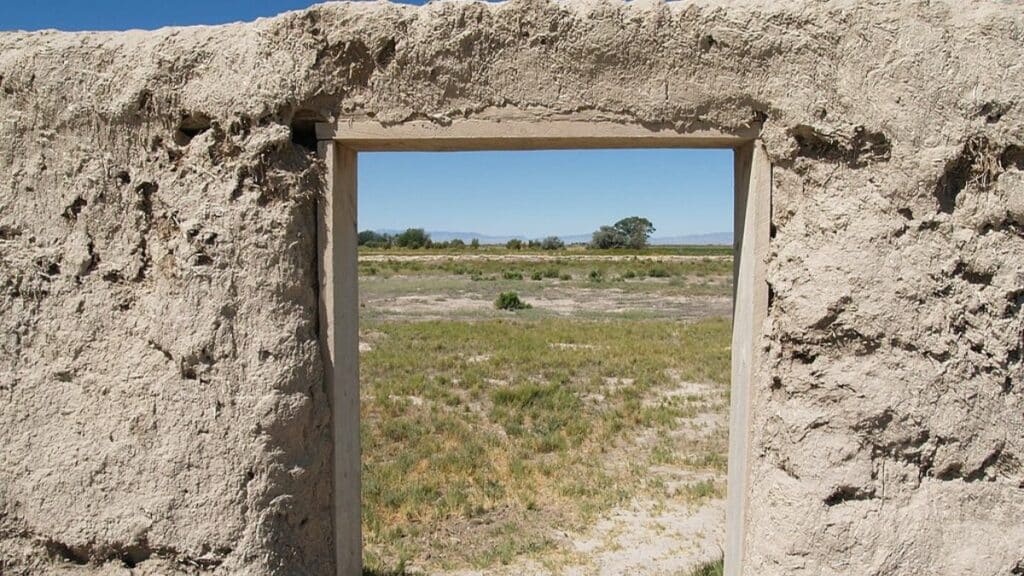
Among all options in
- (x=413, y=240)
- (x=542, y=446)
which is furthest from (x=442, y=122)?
(x=413, y=240)

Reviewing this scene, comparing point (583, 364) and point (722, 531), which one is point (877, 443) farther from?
point (583, 364)

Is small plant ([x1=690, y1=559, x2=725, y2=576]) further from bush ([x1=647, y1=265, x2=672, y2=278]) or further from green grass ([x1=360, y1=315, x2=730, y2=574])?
bush ([x1=647, y1=265, x2=672, y2=278])

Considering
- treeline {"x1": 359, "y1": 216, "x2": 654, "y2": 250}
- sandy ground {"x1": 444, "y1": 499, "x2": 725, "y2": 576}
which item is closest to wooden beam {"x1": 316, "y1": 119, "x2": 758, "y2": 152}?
sandy ground {"x1": 444, "y1": 499, "x2": 725, "y2": 576}

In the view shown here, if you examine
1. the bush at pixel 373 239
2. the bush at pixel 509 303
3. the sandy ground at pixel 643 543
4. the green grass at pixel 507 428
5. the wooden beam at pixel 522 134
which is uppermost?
the bush at pixel 373 239

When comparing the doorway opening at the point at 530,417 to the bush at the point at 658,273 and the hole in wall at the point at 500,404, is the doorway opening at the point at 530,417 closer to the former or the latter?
the hole in wall at the point at 500,404

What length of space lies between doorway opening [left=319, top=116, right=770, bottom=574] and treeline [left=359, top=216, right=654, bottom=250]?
5294 centimetres

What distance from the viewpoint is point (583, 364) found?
400 inches

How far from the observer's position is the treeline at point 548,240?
67562mm

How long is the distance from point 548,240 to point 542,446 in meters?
67.7

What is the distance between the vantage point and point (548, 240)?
7362cm

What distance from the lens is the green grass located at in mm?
4781

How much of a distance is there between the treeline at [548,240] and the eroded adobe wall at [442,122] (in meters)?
61.2

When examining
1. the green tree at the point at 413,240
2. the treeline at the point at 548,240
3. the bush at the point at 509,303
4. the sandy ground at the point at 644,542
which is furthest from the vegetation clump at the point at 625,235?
the sandy ground at the point at 644,542

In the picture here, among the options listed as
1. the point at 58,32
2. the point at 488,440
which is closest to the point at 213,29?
the point at 58,32
